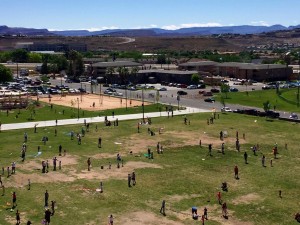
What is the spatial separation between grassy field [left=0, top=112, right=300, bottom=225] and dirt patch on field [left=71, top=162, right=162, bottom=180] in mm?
83

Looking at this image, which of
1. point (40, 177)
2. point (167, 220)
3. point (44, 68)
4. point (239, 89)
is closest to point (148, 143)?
point (40, 177)

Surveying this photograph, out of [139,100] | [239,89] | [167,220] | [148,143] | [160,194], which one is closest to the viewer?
[167,220]

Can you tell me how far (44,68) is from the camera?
15362cm

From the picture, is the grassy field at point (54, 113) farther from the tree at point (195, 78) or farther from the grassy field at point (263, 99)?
the tree at point (195, 78)

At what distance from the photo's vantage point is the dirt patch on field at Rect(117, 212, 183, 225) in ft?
110

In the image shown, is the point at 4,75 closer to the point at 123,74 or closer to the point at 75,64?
the point at 75,64

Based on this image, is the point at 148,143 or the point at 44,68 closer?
the point at 148,143

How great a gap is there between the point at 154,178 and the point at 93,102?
2004 inches

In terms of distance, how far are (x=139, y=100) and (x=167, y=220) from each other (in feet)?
206

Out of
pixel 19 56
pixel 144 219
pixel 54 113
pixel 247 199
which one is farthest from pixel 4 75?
pixel 144 219

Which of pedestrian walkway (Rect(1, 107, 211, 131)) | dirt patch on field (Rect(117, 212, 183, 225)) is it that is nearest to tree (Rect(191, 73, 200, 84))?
pedestrian walkway (Rect(1, 107, 211, 131))

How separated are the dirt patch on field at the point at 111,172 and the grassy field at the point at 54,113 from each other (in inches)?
1143

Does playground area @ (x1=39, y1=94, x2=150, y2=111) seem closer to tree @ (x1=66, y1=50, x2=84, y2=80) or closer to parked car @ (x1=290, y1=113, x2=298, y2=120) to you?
parked car @ (x1=290, y1=113, x2=298, y2=120)

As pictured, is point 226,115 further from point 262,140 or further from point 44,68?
point 44,68
